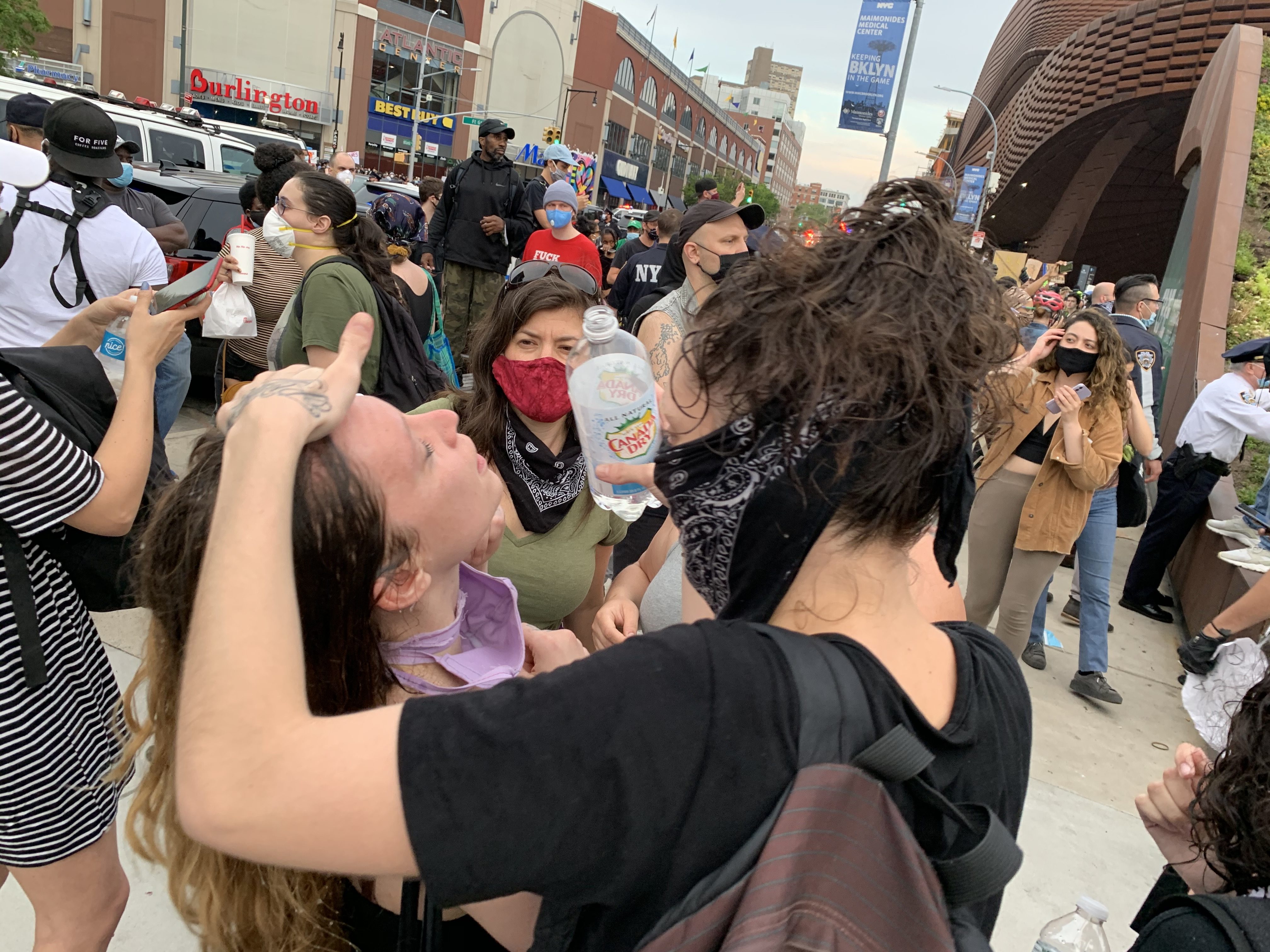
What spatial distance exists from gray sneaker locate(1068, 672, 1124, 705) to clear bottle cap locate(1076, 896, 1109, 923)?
3.65 metres

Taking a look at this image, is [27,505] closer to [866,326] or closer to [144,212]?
[866,326]

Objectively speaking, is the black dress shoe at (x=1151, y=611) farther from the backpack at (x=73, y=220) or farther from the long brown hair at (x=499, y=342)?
the backpack at (x=73, y=220)

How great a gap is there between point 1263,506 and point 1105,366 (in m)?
3.07

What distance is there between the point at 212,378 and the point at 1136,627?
7.87m

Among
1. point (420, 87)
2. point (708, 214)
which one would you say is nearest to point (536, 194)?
point (708, 214)

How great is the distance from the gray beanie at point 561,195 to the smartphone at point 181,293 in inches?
222

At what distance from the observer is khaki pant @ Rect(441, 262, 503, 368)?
784 cm

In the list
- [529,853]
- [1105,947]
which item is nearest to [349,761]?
[529,853]


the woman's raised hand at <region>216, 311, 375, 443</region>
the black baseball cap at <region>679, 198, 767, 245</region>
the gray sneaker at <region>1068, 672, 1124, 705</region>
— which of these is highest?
the black baseball cap at <region>679, 198, 767, 245</region>

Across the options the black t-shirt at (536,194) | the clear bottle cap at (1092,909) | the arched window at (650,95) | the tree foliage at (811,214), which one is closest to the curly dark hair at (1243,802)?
the clear bottle cap at (1092,909)

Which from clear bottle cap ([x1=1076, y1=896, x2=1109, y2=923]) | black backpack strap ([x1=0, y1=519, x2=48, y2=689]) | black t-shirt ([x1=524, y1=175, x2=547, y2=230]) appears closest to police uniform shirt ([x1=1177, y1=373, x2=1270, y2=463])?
clear bottle cap ([x1=1076, y1=896, x2=1109, y2=923])

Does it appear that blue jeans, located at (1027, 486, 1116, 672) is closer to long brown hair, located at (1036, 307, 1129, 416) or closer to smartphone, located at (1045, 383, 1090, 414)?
long brown hair, located at (1036, 307, 1129, 416)

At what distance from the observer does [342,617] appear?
48.6 inches

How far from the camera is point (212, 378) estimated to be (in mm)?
7285
